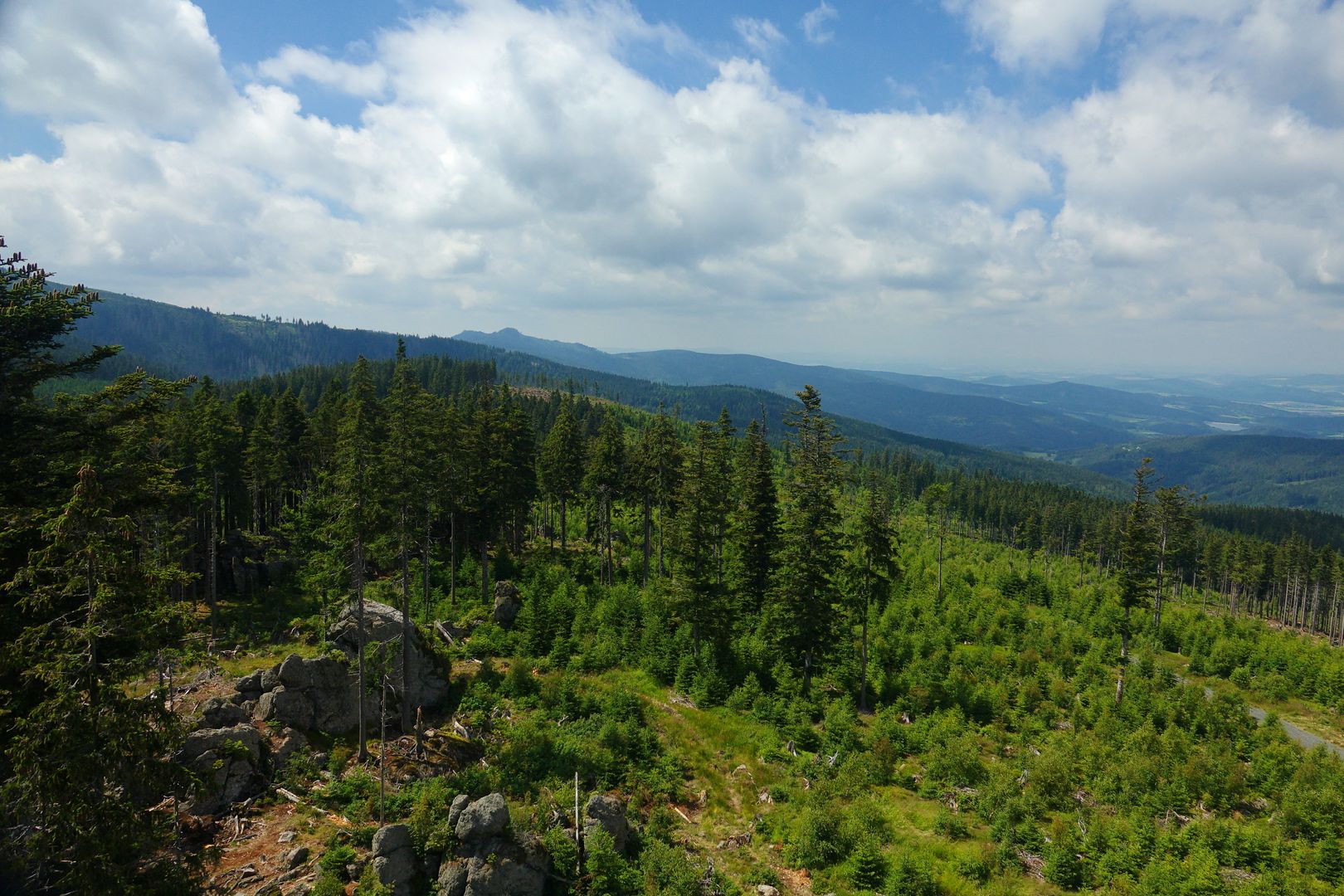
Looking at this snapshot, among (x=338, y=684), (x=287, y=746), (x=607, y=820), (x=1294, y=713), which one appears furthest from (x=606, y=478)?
(x=1294, y=713)

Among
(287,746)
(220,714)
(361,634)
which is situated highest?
(361,634)

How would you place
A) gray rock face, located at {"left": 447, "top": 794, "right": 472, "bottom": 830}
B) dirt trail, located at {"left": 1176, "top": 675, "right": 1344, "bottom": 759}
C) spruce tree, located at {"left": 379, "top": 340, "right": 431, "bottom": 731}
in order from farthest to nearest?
dirt trail, located at {"left": 1176, "top": 675, "right": 1344, "bottom": 759}
spruce tree, located at {"left": 379, "top": 340, "right": 431, "bottom": 731}
gray rock face, located at {"left": 447, "top": 794, "right": 472, "bottom": 830}

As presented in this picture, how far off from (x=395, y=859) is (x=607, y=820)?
6.13 metres

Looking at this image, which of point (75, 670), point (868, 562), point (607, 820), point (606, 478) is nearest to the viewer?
point (75, 670)

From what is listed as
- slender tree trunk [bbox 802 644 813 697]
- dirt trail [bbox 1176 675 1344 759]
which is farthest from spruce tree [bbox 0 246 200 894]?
dirt trail [bbox 1176 675 1344 759]

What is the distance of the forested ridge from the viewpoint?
1120 cm

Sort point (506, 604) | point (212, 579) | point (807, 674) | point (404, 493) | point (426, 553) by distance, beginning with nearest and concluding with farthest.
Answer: point (404, 493)
point (807, 674)
point (426, 553)
point (212, 579)
point (506, 604)

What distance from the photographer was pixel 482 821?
625 inches

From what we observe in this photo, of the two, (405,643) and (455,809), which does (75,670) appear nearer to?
(455,809)

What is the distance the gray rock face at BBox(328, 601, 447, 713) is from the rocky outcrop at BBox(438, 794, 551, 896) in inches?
380

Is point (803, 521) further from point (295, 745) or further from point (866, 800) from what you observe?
point (295, 745)

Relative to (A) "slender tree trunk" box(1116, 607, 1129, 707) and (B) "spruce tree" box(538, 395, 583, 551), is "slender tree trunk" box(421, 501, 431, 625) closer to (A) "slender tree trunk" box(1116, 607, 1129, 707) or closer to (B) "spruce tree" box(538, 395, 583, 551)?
(B) "spruce tree" box(538, 395, 583, 551)

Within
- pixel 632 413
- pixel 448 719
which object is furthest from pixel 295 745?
pixel 632 413

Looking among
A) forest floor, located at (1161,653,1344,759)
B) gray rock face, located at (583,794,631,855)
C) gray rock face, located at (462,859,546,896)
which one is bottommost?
forest floor, located at (1161,653,1344,759)
